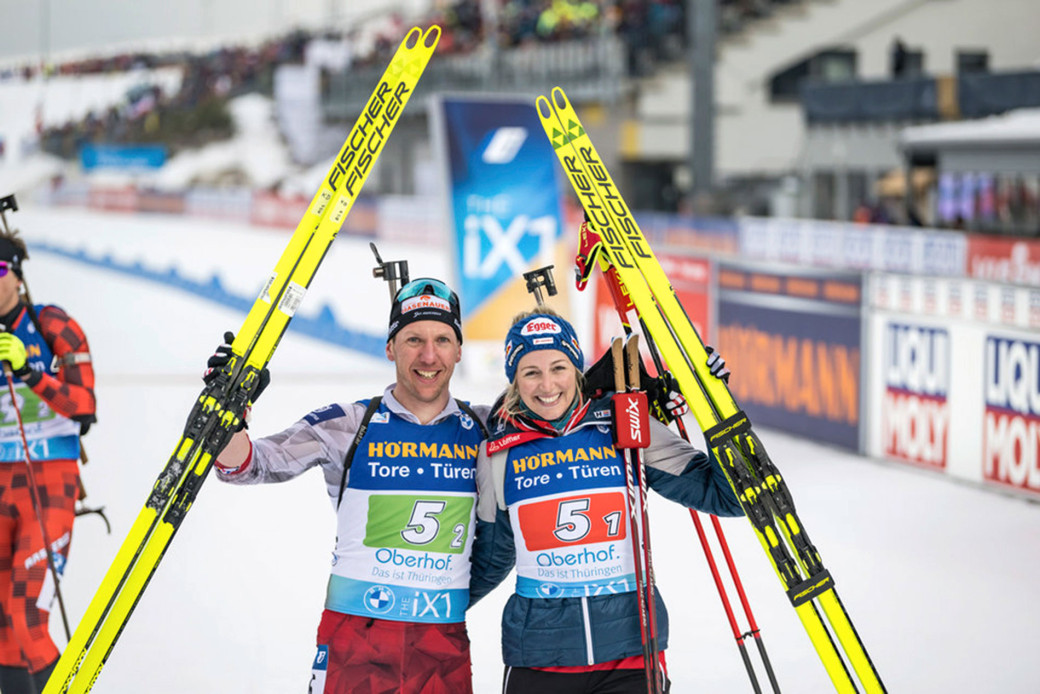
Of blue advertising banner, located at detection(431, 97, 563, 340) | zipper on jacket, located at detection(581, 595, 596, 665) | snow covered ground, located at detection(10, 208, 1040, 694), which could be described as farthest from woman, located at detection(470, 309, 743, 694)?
blue advertising banner, located at detection(431, 97, 563, 340)

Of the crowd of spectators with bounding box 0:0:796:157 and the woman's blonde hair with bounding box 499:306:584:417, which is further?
the crowd of spectators with bounding box 0:0:796:157

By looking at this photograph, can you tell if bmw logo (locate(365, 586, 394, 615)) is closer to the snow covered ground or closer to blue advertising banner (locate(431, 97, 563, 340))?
the snow covered ground

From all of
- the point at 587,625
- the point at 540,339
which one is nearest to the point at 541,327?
the point at 540,339

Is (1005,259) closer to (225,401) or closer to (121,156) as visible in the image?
(225,401)

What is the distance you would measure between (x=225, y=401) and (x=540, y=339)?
785 mm

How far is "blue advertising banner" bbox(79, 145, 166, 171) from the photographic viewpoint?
70.9 feet

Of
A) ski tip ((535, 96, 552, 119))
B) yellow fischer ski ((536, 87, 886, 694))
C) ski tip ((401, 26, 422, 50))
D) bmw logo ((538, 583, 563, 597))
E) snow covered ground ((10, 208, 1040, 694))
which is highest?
ski tip ((401, 26, 422, 50))

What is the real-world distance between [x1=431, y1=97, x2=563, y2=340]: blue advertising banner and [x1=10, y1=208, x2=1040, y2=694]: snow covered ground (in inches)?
55.4

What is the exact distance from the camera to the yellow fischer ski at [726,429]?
305 cm

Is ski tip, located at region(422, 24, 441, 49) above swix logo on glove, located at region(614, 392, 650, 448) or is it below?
above

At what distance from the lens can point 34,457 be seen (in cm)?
477

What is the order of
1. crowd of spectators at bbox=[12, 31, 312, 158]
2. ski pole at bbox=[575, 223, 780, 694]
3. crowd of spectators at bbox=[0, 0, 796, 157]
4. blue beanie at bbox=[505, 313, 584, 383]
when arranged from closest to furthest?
1. blue beanie at bbox=[505, 313, 584, 383]
2. ski pole at bbox=[575, 223, 780, 694]
3. crowd of spectators at bbox=[12, 31, 312, 158]
4. crowd of spectators at bbox=[0, 0, 796, 157]

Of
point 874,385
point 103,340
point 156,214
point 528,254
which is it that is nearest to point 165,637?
point 874,385

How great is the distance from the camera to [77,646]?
10.2ft
